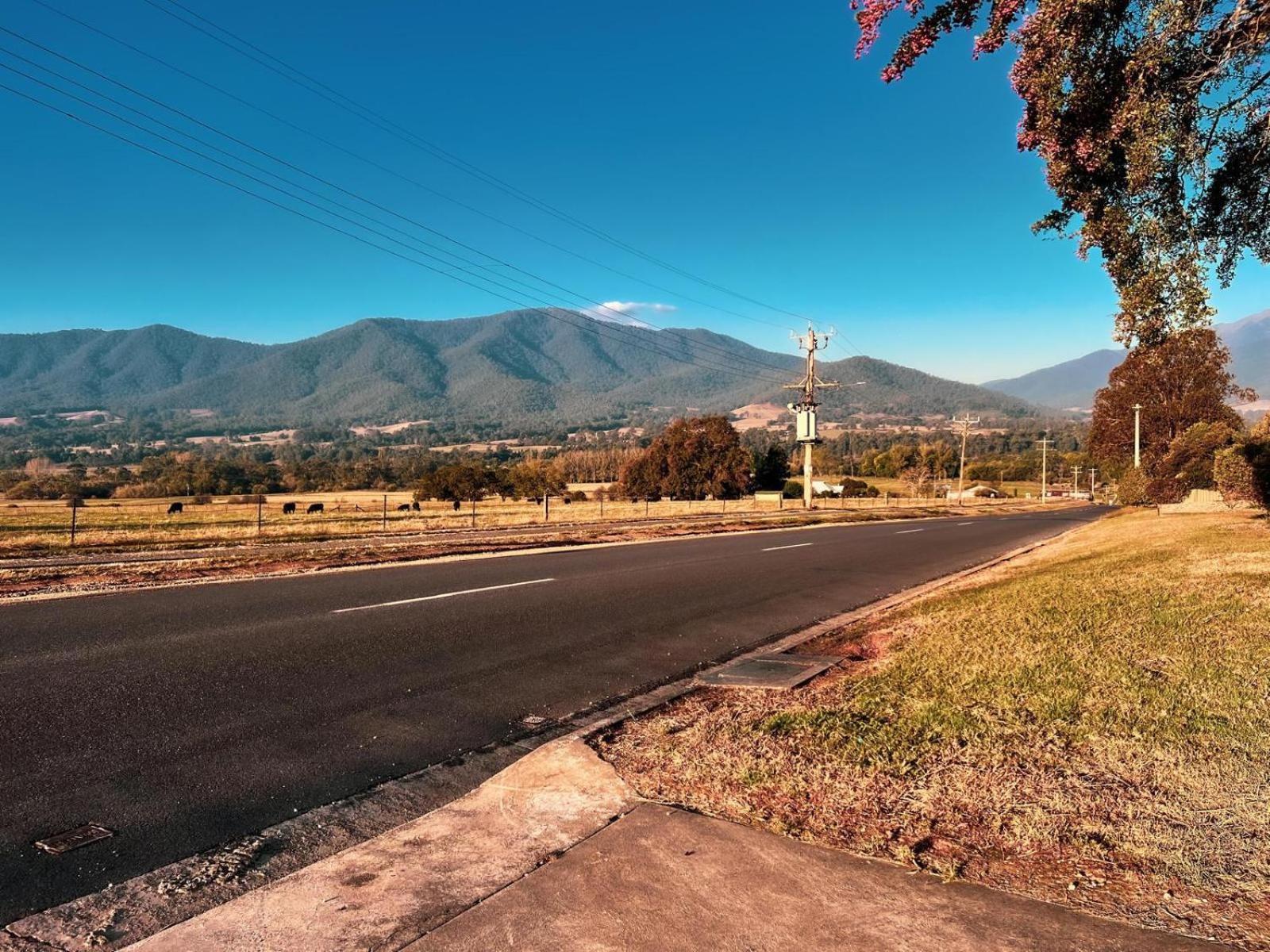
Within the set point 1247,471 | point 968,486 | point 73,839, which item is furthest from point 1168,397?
point 968,486

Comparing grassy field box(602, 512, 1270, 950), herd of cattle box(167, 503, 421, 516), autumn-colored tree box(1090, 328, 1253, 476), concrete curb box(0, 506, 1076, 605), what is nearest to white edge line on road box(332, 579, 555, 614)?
concrete curb box(0, 506, 1076, 605)

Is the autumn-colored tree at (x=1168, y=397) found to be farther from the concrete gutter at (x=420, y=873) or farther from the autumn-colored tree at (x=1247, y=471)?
the concrete gutter at (x=420, y=873)

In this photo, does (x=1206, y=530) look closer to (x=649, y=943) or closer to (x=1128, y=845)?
(x=1128, y=845)

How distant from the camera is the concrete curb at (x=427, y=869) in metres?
2.97

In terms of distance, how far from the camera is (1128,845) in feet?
11.0

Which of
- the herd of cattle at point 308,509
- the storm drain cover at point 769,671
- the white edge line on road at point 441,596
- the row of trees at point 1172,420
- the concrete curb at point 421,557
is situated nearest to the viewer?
the storm drain cover at point 769,671

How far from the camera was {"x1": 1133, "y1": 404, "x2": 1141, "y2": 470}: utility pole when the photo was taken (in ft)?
145

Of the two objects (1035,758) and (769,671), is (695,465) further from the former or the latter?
(1035,758)

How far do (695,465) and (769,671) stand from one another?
2735 inches

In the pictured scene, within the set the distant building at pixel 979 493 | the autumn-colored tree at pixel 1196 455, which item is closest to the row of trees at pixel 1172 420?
the autumn-colored tree at pixel 1196 455

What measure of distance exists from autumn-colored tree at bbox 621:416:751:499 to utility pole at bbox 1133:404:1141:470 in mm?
34765

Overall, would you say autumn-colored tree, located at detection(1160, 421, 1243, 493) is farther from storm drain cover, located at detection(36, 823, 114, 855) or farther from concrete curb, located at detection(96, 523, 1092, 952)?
storm drain cover, located at detection(36, 823, 114, 855)

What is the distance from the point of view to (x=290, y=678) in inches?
262

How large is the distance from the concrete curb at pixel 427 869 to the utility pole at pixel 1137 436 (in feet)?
154
